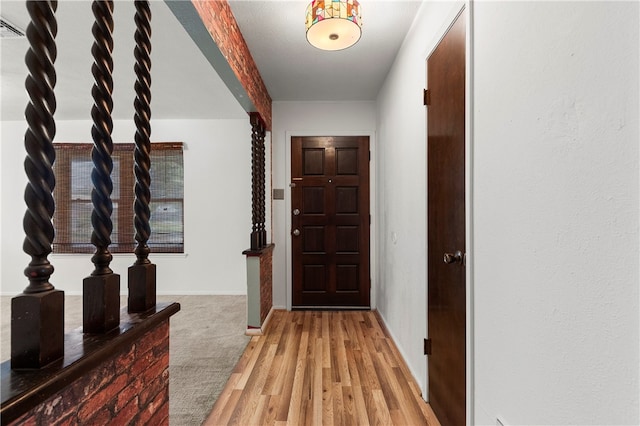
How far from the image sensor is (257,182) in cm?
341

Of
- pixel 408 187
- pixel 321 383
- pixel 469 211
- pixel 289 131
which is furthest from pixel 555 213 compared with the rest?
pixel 289 131

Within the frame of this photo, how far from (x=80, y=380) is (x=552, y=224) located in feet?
4.45

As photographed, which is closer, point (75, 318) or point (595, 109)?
point (595, 109)

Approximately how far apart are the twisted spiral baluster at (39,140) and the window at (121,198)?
4129 millimetres

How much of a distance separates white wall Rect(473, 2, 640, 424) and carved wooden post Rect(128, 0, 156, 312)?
51.8 inches

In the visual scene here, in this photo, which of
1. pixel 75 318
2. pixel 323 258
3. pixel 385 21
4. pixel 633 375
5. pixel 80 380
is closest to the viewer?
pixel 633 375

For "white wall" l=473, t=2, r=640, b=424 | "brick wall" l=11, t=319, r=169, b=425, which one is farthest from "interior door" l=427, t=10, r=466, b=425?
"brick wall" l=11, t=319, r=169, b=425

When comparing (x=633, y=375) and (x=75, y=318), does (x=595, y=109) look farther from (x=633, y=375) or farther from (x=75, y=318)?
(x=75, y=318)

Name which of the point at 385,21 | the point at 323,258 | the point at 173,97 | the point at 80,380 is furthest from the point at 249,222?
the point at 80,380

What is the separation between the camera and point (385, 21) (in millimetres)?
2291

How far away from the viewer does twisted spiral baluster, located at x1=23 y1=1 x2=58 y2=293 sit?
0.73 meters

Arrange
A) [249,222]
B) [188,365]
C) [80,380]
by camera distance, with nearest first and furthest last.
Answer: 1. [80,380]
2. [188,365]
3. [249,222]

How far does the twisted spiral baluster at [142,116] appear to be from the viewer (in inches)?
43.8

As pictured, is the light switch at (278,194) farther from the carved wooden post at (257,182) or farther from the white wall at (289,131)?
the carved wooden post at (257,182)
